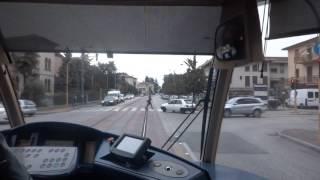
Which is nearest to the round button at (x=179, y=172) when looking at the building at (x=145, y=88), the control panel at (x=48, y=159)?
the control panel at (x=48, y=159)

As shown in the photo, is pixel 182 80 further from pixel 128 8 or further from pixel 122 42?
pixel 128 8

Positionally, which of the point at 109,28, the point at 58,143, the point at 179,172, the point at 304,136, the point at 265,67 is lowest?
the point at 304,136

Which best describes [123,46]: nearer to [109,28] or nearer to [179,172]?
[109,28]

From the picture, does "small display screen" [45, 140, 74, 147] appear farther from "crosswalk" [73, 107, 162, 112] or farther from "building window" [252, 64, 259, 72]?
"building window" [252, 64, 259, 72]

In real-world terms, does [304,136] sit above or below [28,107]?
below

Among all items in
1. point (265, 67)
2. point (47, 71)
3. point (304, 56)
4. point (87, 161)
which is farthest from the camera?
point (304, 56)

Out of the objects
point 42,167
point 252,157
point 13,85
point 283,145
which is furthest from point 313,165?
point 42,167

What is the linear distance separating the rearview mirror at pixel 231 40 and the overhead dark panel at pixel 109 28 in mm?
304

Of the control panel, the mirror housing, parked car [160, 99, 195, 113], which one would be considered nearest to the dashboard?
the control panel

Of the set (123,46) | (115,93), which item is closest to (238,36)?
(123,46)

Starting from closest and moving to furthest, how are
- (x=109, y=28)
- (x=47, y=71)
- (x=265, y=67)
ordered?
(x=265, y=67) → (x=109, y=28) → (x=47, y=71)

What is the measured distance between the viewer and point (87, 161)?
2.99 m

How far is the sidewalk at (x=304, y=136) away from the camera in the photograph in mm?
12578

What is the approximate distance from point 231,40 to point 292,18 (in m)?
0.61
